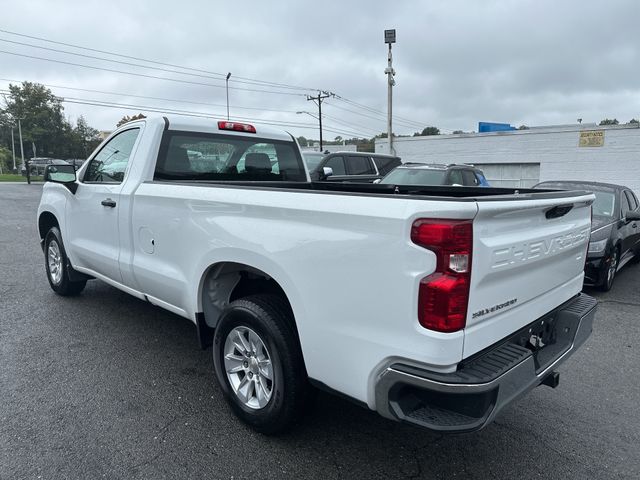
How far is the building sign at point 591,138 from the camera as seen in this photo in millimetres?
21641

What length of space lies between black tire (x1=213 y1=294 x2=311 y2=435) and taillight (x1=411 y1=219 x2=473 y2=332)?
0.93 metres

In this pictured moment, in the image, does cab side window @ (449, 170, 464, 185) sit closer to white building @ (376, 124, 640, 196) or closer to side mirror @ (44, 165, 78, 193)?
side mirror @ (44, 165, 78, 193)

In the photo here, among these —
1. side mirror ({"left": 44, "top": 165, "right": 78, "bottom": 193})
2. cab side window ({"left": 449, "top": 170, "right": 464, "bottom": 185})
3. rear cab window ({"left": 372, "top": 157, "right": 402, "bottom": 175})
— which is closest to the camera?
side mirror ({"left": 44, "top": 165, "right": 78, "bottom": 193})

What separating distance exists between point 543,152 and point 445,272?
24615 millimetres

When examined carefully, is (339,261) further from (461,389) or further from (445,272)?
(461,389)

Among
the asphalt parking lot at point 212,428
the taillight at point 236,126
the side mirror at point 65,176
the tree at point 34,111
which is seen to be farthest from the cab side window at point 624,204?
the tree at point 34,111

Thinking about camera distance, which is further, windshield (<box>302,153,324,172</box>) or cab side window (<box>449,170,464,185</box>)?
windshield (<box>302,153,324,172</box>)

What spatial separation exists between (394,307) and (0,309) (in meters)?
5.01

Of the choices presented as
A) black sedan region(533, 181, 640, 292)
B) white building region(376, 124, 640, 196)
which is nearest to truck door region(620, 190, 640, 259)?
black sedan region(533, 181, 640, 292)

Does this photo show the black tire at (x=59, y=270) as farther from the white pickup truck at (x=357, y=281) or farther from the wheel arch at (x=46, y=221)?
the white pickup truck at (x=357, y=281)

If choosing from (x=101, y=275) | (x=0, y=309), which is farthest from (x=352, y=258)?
(x=0, y=309)

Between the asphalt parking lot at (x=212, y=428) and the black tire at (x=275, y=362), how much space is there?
162mm

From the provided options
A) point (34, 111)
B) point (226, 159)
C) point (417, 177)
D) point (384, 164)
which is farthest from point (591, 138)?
point (34, 111)

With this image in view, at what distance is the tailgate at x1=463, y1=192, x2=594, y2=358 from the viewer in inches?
80.1
